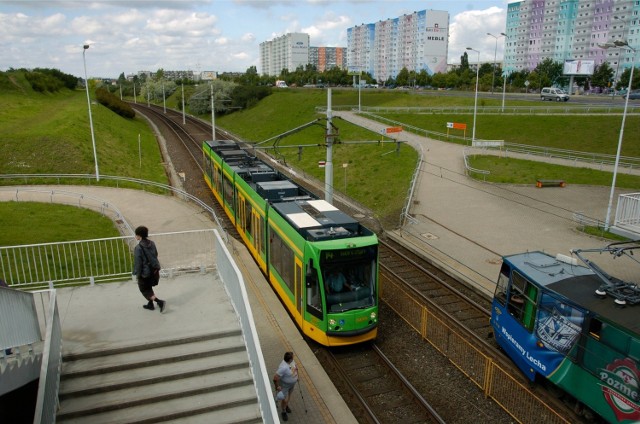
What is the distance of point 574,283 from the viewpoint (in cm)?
1050

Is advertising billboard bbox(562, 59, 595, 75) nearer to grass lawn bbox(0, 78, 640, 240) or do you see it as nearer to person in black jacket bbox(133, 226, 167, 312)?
grass lawn bbox(0, 78, 640, 240)

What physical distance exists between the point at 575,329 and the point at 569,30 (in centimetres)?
12872

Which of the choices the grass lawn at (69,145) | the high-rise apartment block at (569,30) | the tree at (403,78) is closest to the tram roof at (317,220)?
the grass lawn at (69,145)

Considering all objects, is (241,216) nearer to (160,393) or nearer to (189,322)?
(189,322)

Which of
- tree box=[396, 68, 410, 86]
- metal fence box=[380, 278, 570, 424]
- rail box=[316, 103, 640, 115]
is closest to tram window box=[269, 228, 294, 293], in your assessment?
metal fence box=[380, 278, 570, 424]

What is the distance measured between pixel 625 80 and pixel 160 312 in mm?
88761

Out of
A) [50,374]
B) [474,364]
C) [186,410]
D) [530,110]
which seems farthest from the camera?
[530,110]

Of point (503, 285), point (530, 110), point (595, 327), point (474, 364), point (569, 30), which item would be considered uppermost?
point (569, 30)

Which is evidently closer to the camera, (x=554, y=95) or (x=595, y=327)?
(x=595, y=327)

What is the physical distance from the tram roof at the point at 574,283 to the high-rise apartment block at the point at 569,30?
9962cm

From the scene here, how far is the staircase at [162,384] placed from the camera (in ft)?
23.3

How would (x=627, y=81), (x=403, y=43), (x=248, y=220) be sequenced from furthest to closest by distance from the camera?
(x=403, y=43) → (x=627, y=81) → (x=248, y=220)

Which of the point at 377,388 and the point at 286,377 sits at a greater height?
the point at 286,377

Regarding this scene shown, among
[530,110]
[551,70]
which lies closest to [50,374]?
[530,110]
